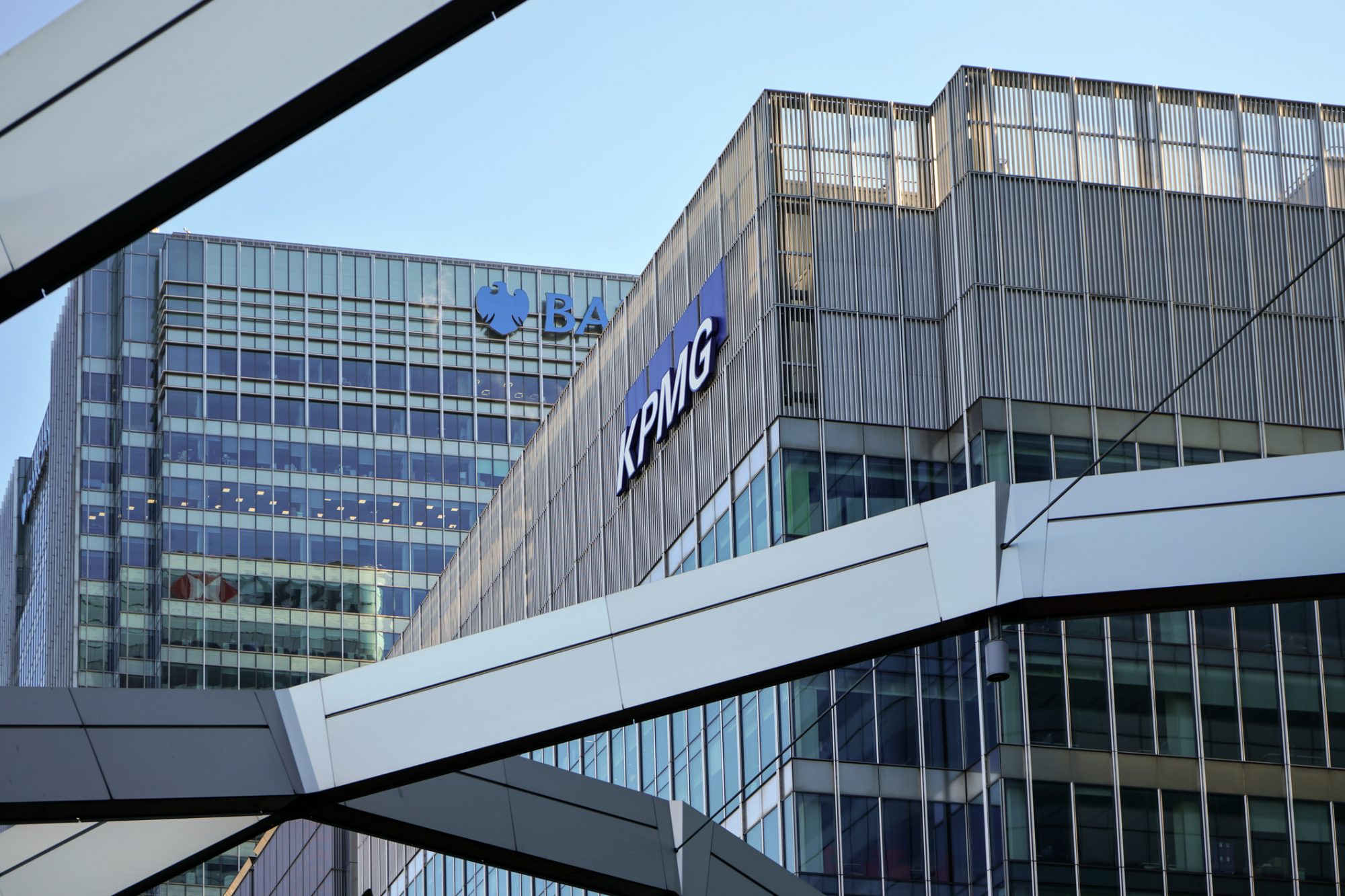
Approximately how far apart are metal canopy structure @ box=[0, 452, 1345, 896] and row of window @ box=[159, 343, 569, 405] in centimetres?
11179

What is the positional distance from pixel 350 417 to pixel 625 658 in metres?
115

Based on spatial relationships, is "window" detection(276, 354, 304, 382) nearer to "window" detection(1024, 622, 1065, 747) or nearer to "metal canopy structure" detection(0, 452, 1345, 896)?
"window" detection(1024, 622, 1065, 747)

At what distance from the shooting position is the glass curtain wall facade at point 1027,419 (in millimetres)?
32594

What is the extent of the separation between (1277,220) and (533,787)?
77.6ft

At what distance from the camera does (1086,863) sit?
31.6m

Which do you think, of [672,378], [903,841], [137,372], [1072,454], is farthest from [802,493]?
[137,372]

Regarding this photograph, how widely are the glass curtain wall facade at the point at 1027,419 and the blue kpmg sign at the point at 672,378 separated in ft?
1.71

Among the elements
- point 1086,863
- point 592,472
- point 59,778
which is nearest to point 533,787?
point 59,778

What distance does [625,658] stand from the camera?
1443 centimetres

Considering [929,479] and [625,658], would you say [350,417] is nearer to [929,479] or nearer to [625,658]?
[929,479]

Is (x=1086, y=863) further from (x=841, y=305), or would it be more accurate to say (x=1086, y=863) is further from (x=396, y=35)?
(x=396, y=35)

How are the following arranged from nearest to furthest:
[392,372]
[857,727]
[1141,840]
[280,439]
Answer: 1. [1141,840]
2. [857,727]
3. [280,439]
4. [392,372]

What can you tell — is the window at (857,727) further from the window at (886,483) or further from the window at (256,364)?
the window at (256,364)

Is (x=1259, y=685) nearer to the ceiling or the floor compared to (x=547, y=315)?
nearer to the floor
